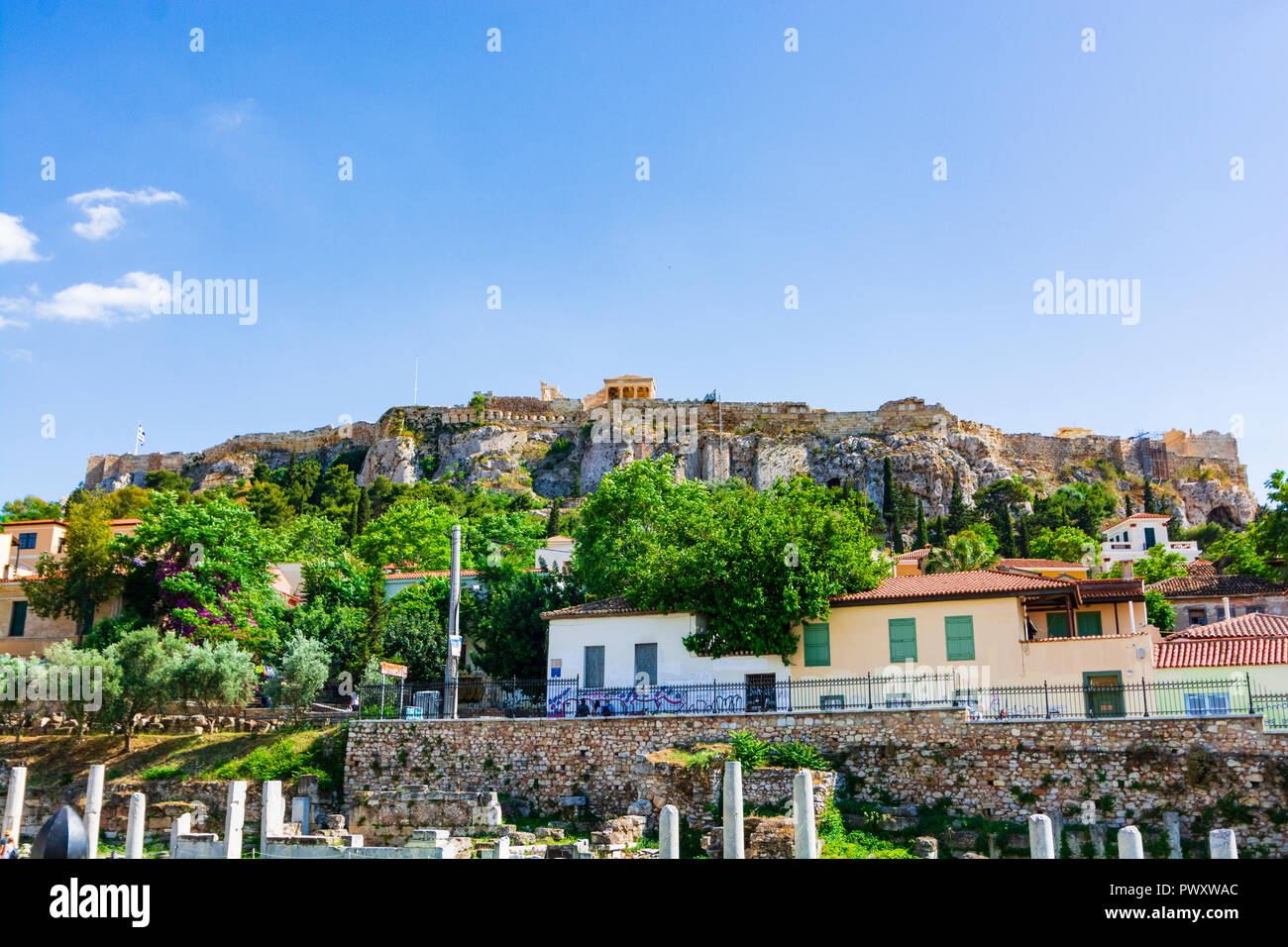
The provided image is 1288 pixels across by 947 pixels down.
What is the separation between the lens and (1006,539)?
236 ft

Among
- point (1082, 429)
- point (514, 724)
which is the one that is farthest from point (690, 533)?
point (1082, 429)

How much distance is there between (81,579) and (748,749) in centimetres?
2673

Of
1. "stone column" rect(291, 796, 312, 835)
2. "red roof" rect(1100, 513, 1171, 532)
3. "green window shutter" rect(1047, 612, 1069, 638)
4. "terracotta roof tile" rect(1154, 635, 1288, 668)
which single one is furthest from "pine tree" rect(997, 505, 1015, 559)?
"stone column" rect(291, 796, 312, 835)

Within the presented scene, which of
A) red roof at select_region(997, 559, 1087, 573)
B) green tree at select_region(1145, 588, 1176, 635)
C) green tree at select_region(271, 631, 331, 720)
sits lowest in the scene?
green tree at select_region(271, 631, 331, 720)

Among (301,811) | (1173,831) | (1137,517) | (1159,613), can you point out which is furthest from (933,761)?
(1137,517)

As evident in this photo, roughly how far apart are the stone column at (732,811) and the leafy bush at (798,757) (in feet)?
17.0

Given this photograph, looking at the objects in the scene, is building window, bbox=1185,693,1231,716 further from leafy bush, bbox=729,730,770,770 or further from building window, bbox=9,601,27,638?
building window, bbox=9,601,27,638

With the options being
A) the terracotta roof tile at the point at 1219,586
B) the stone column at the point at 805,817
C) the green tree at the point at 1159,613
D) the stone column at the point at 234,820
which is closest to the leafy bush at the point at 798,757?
the stone column at the point at 805,817

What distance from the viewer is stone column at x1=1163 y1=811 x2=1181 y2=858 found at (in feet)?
63.9

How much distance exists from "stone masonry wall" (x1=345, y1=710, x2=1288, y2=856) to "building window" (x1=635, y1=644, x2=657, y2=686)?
3.32m

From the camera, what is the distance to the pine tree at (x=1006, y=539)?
70262 mm

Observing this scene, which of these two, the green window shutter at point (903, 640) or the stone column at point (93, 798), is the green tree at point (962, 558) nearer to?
the green window shutter at point (903, 640)

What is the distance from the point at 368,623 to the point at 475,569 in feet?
32.7
